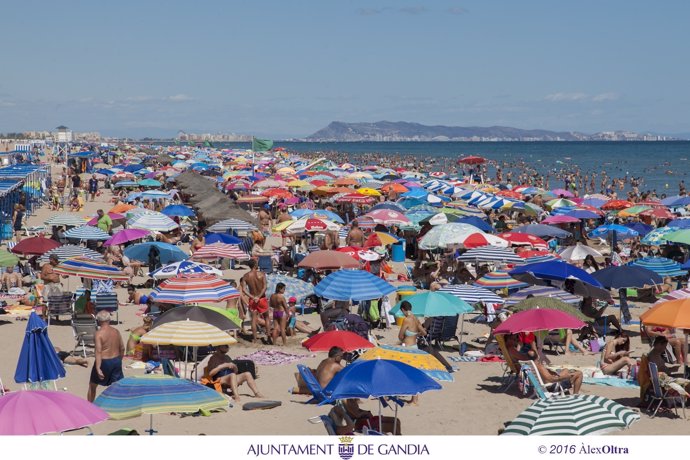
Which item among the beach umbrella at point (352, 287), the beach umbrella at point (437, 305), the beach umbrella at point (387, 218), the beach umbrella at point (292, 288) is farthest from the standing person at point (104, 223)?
the beach umbrella at point (437, 305)

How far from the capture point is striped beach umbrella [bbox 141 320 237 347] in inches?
357

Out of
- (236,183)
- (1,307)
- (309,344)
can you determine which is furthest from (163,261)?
(236,183)

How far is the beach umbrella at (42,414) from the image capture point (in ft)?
19.0

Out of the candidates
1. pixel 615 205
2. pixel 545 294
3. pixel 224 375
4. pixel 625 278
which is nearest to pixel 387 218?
pixel 625 278

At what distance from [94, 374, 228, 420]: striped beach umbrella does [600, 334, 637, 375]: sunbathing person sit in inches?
220

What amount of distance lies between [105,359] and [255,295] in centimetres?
409

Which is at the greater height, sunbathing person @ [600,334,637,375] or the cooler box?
sunbathing person @ [600,334,637,375]

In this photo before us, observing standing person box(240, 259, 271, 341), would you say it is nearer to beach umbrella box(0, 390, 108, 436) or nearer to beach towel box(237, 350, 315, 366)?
beach towel box(237, 350, 315, 366)

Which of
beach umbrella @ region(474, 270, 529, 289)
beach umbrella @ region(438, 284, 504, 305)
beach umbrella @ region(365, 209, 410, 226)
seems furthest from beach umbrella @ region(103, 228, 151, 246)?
beach umbrella @ region(438, 284, 504, 305)

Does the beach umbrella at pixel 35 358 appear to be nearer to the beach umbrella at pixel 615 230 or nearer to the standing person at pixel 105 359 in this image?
the standing person at pixel 105 359

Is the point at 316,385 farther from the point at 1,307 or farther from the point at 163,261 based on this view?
the point at 163,261

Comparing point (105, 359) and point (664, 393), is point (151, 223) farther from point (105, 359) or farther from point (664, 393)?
point (664, 393)

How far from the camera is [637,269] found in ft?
44.8

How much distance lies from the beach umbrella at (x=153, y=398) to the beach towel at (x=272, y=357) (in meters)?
4.50
